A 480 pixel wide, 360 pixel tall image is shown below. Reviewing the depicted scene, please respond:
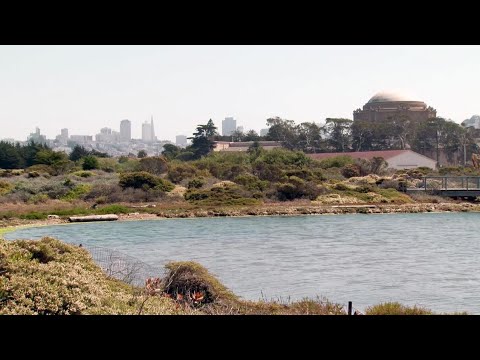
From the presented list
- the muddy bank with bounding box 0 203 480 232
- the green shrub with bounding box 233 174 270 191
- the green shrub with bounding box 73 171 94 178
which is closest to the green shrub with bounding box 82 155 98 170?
the green shrub with bounding box 73 171 94 178

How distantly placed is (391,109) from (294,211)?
2106 inches

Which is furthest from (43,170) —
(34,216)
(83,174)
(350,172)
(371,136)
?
(371,136)

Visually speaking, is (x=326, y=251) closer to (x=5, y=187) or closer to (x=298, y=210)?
(x=298, y=210)

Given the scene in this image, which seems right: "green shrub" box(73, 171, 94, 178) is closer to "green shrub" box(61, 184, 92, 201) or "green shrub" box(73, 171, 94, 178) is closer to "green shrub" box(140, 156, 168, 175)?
"green shrub" box(61, 184, 92, 201)

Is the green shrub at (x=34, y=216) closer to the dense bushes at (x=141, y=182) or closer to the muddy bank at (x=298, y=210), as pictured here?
the muddy bank at (x=298, y=210)

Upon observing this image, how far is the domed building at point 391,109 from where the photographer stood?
86875 millimetres

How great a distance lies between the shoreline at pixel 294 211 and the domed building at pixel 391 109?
46.3 m

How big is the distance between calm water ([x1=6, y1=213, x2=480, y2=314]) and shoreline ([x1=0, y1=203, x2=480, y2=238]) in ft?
4.34
